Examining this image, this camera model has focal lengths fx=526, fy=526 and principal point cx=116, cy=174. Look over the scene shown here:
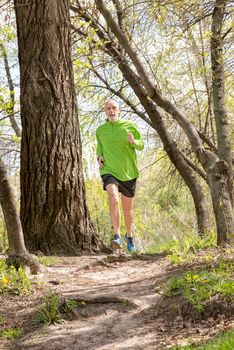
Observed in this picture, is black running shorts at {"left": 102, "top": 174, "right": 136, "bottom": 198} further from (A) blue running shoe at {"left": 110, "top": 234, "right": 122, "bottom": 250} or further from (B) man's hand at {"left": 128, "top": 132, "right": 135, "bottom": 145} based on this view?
(A) blue running shoe at {"left": 110, "top": 234, "right": 122, "bottom": 250}

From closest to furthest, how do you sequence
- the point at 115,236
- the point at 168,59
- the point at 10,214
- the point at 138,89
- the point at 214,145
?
the point at 10,214 < the point at 115,236 < the point at 138,89 < the point at 168,59 < the point at 214,145

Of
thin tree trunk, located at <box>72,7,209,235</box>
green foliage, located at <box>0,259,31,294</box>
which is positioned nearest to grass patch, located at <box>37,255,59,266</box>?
green foliage, located at <box>0,259,31,294</box>

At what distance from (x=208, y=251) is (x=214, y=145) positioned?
6.40 meters

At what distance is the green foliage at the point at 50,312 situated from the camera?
413 cm

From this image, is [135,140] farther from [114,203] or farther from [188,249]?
[188,249]

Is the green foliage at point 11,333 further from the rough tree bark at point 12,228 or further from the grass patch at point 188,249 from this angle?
the grass patch at point 188,249

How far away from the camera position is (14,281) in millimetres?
5027

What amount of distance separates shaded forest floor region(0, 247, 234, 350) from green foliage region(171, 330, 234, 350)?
19 centimetres

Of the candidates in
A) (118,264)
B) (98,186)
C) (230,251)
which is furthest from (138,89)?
(98,186)

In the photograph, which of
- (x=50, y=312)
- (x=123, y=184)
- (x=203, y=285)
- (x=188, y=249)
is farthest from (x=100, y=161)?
(x=203, y=285)

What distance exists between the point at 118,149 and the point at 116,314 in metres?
3.38

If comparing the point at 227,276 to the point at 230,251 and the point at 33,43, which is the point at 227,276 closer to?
the point at 230,251

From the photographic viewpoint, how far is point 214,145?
11695 mm

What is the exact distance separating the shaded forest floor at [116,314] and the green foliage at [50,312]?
50 mm
